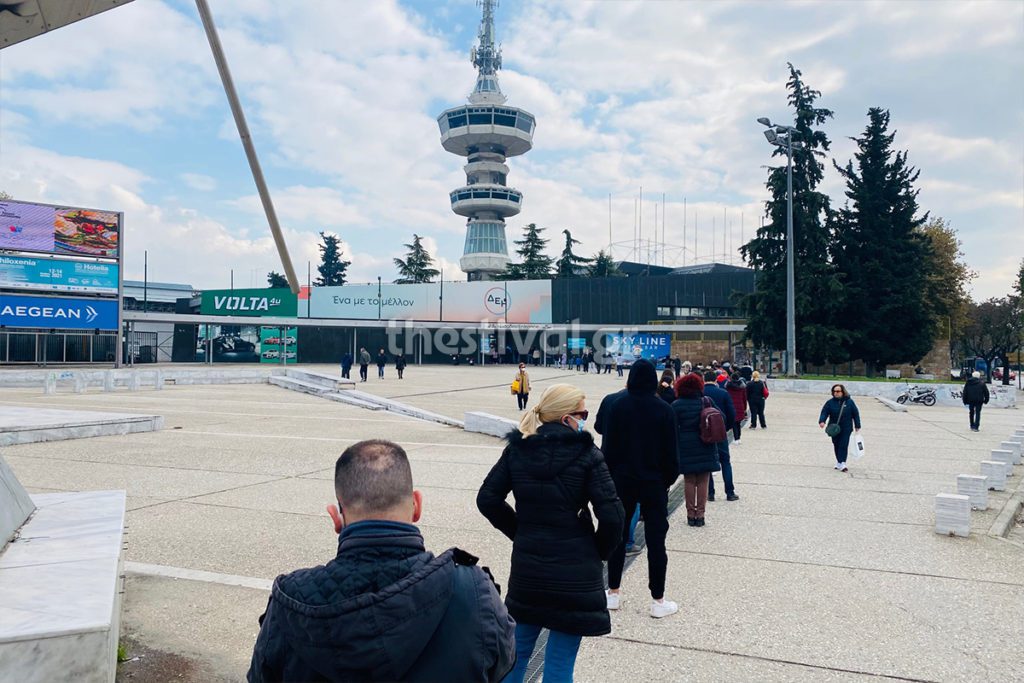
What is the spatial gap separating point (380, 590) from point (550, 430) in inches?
69.4

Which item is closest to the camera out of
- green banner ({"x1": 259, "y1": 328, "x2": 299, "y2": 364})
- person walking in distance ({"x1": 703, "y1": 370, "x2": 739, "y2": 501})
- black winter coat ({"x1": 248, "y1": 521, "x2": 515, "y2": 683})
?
black winter coat ({"x1": 248, "y1": 521, "x2": 515, "y2": 683})

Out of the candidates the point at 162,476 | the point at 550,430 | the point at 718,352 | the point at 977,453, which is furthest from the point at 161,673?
the point at 718,352

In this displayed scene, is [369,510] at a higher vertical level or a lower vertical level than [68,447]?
higher

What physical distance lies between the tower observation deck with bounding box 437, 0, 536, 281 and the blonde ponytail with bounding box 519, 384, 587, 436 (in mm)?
92076

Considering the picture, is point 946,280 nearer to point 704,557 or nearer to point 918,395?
point 918,395

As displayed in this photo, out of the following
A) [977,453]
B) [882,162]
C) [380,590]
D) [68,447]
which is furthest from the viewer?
[882,162]

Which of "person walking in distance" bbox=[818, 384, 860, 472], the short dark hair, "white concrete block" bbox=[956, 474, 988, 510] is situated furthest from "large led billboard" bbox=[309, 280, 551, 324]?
the short dark hair

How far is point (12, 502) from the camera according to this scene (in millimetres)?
4242

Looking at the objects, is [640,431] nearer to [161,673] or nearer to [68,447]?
[161,673]

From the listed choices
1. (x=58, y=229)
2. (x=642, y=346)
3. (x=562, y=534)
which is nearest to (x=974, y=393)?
(x=562, y=534)

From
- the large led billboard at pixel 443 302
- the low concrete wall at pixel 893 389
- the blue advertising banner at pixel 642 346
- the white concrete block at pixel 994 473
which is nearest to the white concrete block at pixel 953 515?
the white concrete block at pixel 994 473

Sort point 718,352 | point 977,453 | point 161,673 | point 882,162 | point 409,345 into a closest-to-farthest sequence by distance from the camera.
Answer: point 161,673 < point 977,453 < point 882,162 < point 718,352 < point 409,345

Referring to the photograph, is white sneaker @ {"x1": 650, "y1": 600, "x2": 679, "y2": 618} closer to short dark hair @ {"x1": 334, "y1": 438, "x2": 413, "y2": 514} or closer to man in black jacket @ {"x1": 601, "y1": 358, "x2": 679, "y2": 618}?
man in black jacket @ {"x1": 601, "y1": 358, "x2": 679, "y2": 618}

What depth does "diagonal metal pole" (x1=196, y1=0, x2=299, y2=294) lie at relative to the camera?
3.00m
